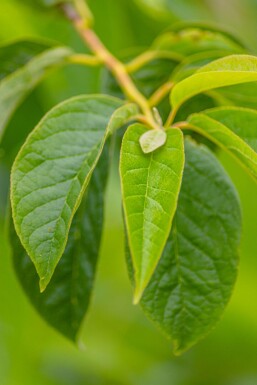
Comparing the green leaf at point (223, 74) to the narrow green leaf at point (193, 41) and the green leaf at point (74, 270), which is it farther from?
the narrow green leaf at point (193, 41)

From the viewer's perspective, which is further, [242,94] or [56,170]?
[242,94]

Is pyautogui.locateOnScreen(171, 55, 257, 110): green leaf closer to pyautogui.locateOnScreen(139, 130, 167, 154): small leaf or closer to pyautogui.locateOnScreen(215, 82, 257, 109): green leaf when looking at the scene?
pyautogui.locateOnScreen(139, 130, 167, 154): small leaf

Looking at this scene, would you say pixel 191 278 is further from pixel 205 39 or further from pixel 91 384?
pixel 91 384

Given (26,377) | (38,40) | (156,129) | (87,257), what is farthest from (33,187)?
(26,377)

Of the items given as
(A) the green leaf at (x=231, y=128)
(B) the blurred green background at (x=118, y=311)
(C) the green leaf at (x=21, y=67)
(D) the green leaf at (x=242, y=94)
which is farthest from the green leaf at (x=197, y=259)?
(B) the blurred green background at (x=118, y=311)

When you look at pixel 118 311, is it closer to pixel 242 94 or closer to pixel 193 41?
pixel 193 41

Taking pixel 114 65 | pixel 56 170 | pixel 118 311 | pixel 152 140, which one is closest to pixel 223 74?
pixel 152 140
